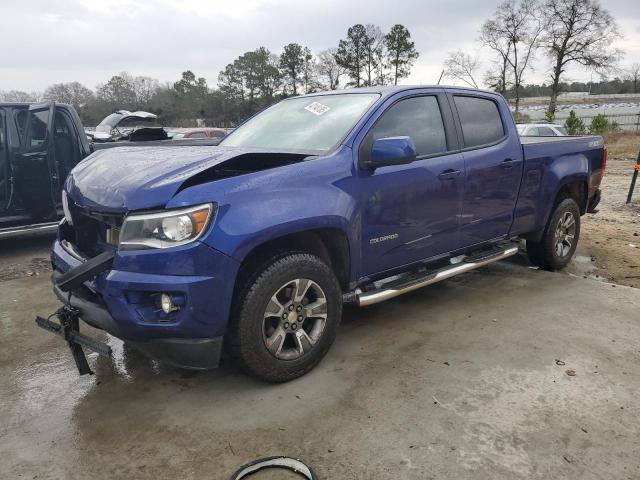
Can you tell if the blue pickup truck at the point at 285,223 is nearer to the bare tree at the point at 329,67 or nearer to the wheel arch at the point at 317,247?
the wheel arch at the point at 317,247

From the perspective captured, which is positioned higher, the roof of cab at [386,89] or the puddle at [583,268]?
the roof of cab at [386,89]

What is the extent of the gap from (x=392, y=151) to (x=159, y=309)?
5.53 feet

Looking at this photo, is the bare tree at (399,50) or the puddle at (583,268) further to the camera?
the bare tree at (399,50)

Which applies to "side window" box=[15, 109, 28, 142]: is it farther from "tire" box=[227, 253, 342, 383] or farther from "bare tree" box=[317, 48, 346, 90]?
"bare tree" box=[317, 48, 346, 90]

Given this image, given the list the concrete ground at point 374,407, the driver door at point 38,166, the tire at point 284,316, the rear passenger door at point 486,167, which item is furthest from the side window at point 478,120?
the driver door at point 38,166

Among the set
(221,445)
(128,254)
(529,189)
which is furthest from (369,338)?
(529,189)

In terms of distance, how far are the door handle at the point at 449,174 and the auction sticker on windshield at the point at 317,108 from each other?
1.00 m

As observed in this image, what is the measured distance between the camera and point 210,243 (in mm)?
2576

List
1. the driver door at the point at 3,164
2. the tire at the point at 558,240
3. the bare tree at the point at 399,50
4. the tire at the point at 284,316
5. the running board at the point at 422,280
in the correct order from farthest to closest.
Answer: the bare tree at the point at 399,50 < the driver door at the point at 3,164 < the tire at the point at 558,240 < the running board at the point at 422,280 < the tire at the point at 284,316

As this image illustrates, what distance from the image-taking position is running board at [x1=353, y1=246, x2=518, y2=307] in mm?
3410

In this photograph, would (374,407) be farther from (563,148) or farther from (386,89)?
(563,148)

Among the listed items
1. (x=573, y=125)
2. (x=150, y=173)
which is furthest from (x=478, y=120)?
(x=573, y=125)

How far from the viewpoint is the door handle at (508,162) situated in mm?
4386

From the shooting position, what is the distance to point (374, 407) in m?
2.84
